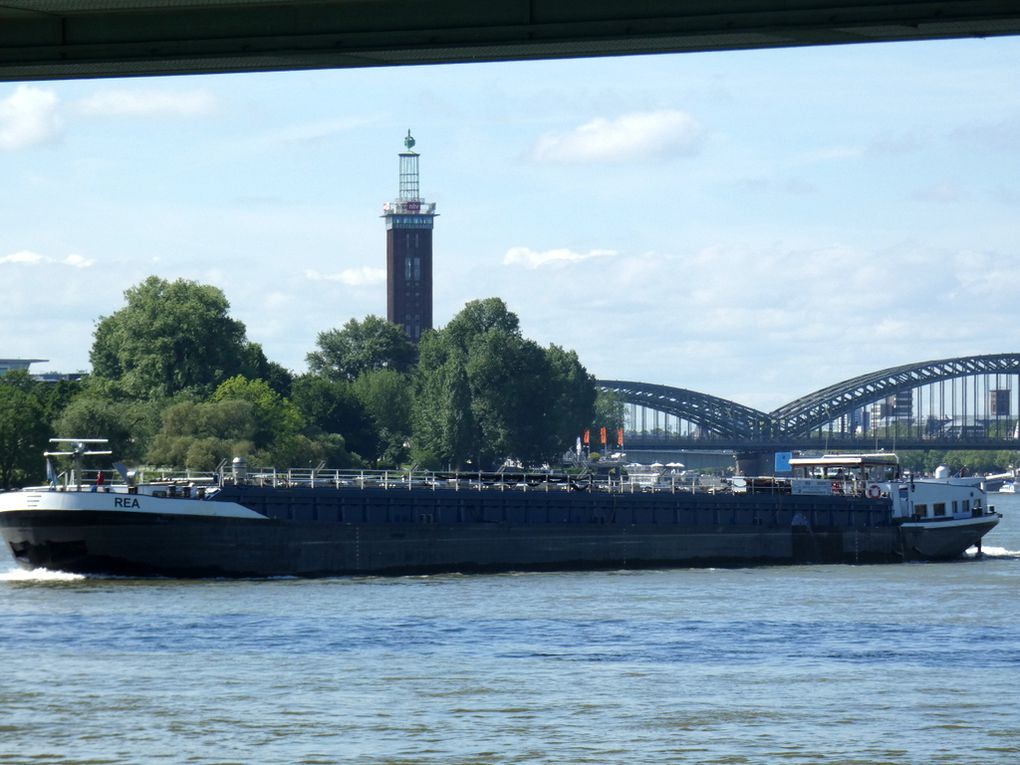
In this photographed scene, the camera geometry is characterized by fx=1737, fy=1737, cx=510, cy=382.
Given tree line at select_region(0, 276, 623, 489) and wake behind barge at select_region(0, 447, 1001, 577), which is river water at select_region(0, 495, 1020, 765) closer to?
wake behind barge at select_region(0, 447, 1001, 577)

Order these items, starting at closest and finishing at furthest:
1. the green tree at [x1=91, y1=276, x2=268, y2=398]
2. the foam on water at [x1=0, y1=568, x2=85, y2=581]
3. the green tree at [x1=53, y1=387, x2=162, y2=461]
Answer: the foam on water at [x1=0, y1=568, x2=85, y2=581], the green tree at [x1=53, y1=387, x2=162, y2=461], the green tree at [x1=91, y1=276, x2=268, y2=398]

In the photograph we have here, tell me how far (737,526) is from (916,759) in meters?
45.6

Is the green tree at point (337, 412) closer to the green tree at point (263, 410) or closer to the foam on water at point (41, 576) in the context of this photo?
the green tree at point (263, 410)

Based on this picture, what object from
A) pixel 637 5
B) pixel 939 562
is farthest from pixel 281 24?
pixel 939 562

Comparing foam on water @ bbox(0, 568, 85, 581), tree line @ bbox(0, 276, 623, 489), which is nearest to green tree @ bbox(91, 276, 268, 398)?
tree line @ bbox(0, 276, 623, 489)

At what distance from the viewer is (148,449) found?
101250mm

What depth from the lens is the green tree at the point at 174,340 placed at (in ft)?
391

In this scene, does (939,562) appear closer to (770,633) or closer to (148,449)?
(770,633)

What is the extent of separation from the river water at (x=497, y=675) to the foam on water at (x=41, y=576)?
45 cm

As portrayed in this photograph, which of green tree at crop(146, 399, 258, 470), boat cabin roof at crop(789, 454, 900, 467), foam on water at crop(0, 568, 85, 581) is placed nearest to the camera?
foam on water at crop(0, 568, 85, 581)

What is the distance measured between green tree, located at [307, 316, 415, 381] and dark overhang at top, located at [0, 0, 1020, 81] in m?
160

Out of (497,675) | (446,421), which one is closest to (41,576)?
(497,675)

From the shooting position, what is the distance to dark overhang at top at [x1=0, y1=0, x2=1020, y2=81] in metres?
23.2

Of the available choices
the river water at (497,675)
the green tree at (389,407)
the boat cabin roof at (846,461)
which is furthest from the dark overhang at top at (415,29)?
the green tree at (389,407)
